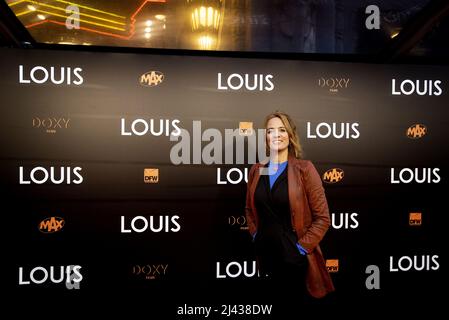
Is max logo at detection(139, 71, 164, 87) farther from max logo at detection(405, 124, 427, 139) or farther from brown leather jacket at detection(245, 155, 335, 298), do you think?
max logo at detection(405, 124, 427, 139)

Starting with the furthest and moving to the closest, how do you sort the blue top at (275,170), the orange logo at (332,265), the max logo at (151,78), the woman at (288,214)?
the orange logo at (332,265)
the max logo at (151,78)
the blue top at (275,170)
the woman at (288,214)

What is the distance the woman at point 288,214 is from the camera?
2.24 meters

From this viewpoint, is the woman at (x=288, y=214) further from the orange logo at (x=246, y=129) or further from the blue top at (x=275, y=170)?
the orange logo at (x=246, y=129)

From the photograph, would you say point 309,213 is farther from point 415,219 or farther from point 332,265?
point 415,219

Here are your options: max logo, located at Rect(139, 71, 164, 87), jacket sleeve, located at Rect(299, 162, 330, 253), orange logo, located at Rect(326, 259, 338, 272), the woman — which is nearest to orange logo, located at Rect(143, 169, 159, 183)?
max logo, located at Rect(139, 71, 164, 87)

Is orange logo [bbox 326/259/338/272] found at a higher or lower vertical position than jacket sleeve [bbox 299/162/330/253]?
lower

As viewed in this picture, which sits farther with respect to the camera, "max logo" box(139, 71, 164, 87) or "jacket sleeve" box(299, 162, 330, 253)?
"max logo" box(139, 71, 164, 87)

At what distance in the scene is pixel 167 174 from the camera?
3045mm

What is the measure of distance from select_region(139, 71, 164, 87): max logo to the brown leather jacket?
1250 millimetres

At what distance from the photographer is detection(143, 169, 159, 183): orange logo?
119 inches

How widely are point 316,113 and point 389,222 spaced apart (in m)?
1.17

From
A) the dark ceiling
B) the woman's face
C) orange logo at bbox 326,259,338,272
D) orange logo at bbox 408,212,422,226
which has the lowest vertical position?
orange logo at bbox 326,259,338,272

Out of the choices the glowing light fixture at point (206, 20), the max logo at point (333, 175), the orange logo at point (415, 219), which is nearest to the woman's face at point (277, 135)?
the max logo at point (333, 175)
